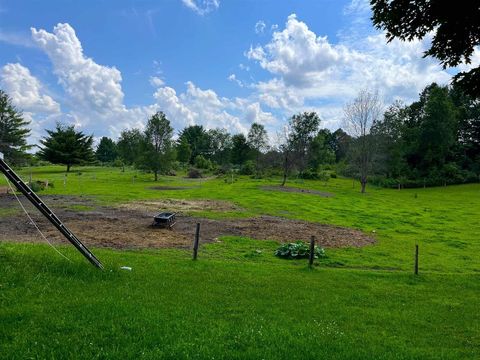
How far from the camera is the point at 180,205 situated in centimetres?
3091

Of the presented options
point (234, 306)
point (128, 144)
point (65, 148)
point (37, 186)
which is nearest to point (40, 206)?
point (234, 306)

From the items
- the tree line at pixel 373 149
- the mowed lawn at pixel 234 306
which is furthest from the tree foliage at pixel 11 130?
the mowed lawn at pixel 234 306

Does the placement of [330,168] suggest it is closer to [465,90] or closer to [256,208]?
[256,208]

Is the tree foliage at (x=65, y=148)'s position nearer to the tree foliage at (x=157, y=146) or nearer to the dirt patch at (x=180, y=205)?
the tree foliage at (x=157, y=146)

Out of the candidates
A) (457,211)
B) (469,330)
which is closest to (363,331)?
(469,330)

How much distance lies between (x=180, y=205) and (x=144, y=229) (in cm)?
1098

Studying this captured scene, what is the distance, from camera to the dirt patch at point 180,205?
93.1 ft

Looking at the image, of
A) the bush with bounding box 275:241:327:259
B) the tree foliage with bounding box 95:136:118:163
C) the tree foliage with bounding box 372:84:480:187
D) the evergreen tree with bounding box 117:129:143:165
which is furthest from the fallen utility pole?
the tree foliage with bounding box 95:136:118:163

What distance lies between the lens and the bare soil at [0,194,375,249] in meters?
16.8

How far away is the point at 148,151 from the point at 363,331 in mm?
52692

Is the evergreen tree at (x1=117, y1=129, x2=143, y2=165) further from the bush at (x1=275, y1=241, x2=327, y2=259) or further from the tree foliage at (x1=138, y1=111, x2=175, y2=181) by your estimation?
the bush at (x1=275, y1=241, x2=327, y2=259)

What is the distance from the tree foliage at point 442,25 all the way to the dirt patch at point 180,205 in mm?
21369

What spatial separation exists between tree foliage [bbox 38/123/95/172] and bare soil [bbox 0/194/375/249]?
49199 millimetres

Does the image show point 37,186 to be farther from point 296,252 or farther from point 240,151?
point 240,151
